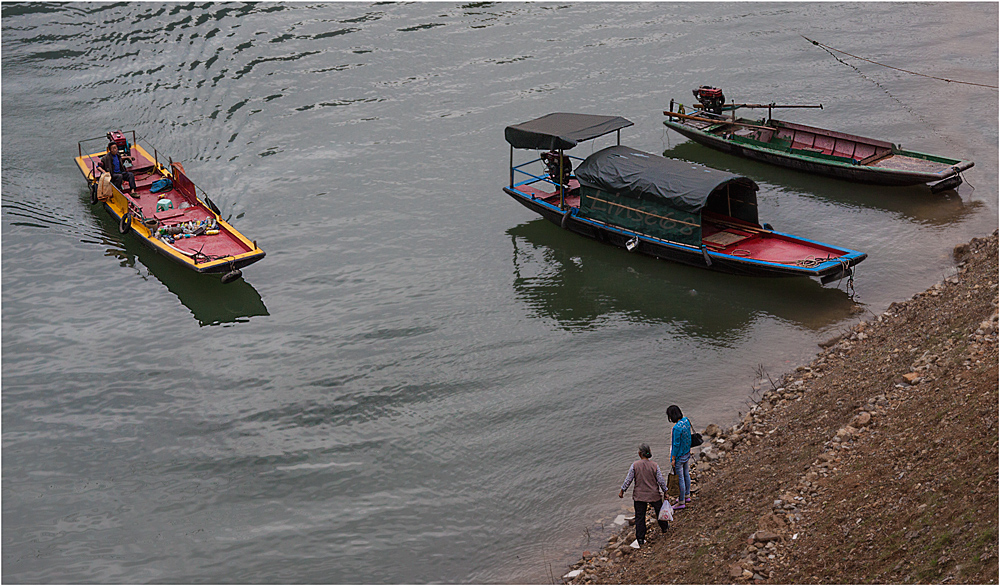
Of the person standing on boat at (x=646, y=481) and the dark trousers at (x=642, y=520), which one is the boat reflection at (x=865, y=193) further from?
the person standing on boat at (x=646, y=481)

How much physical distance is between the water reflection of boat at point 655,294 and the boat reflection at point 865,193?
6.60 m

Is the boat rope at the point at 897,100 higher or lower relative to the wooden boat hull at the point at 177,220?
higher

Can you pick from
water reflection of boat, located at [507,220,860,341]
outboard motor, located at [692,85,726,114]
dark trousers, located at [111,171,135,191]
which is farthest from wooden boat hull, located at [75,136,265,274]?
outboard motor, located at [692,85,726,114]

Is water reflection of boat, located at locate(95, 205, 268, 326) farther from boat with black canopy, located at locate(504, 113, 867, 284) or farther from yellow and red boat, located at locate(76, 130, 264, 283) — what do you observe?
boat with black canopy, located at locate(504, 113, 867, 284)

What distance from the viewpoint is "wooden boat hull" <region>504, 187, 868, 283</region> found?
22391mm

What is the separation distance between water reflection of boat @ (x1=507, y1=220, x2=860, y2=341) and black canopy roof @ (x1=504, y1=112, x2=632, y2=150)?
11.4 feet

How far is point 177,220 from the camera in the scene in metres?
27.1

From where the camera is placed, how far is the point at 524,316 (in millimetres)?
23688

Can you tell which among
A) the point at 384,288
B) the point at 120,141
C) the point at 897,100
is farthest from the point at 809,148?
the point at 120,141

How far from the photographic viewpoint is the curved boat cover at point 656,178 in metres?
24.2

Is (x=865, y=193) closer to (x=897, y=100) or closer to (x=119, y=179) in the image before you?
(x=897, y=100)

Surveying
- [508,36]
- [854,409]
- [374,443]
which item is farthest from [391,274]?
[508,36]

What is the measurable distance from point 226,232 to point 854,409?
1933cm

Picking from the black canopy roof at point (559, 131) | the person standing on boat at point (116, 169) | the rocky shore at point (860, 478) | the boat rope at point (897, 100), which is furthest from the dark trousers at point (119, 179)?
the boat rope at point (897, 100)
